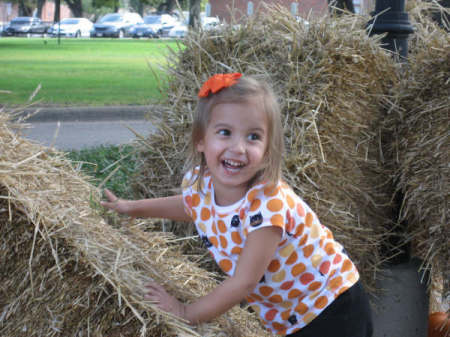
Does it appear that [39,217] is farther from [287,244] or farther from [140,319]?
[287,244]

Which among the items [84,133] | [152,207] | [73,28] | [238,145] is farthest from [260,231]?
[73,28]

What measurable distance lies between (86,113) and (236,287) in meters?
8.70

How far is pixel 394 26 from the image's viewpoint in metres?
4.20

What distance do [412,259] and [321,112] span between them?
4.55 feet

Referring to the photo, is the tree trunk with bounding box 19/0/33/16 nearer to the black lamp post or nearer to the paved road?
the paved road

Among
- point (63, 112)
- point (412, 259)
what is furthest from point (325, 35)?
point (63, 112)

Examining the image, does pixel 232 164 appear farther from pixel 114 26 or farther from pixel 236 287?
pixel 114 26

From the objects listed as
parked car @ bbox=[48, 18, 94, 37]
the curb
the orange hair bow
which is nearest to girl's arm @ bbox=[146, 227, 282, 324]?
the orange hair bow

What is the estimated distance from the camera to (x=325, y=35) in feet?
11.9

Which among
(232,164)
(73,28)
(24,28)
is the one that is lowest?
(24,28)

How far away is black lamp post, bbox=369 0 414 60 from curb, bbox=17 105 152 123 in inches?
240

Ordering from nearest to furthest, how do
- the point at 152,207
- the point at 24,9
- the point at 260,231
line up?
the point at 260,231 → the point at 152,207 → the point at 24,9

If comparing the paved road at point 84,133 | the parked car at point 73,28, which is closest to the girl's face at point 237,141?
the paved road at point 84,133

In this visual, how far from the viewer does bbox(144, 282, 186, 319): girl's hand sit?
2047mm
